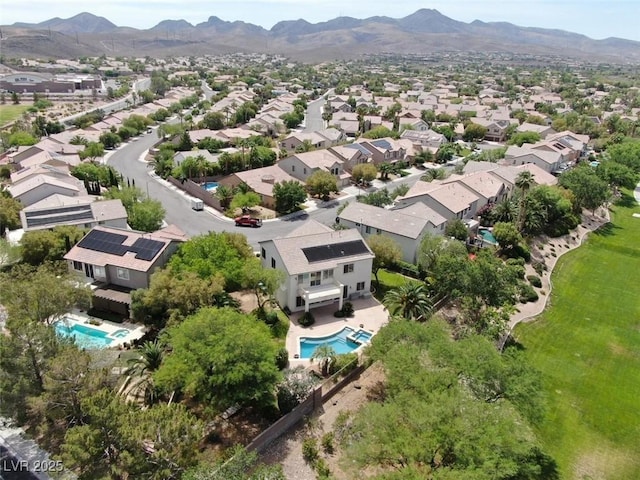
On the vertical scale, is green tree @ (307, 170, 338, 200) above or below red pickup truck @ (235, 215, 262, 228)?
above

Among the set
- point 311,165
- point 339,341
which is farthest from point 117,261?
point 311,165

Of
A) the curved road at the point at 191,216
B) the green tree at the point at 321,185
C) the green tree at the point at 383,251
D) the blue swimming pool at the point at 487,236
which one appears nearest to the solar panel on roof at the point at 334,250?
the green tree at the point at 383,251

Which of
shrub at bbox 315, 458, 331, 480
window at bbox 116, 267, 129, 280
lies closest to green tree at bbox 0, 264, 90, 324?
window at bbox 116, 267, 129, 280

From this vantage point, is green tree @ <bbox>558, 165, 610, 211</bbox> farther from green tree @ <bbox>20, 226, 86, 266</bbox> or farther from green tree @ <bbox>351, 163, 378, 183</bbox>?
green tree @ <bbox>20, 226, 86, 266</bbox>

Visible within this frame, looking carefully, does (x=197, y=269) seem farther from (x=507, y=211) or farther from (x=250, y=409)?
(x=507, y=211)

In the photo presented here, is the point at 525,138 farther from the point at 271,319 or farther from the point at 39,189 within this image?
the point at 39,189

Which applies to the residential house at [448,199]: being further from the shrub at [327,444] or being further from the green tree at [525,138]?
the green tree at [525,138]
